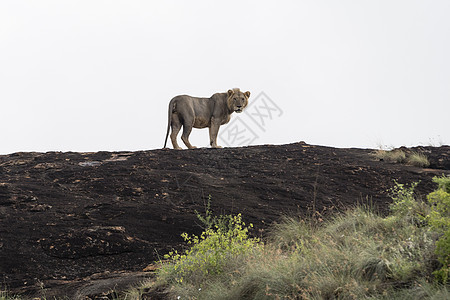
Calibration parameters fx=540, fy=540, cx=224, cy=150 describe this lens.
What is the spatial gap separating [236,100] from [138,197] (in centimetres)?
545

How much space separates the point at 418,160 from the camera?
13188 millimetres

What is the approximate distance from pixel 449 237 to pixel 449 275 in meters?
0.35

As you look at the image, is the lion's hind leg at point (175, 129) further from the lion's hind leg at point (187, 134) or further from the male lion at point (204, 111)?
the lion's hind leg at point (187, 134)

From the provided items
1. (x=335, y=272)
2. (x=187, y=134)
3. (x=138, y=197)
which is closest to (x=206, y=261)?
(x=335, y=272)

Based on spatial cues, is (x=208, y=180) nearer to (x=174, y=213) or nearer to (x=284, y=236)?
(x=174, y=213)

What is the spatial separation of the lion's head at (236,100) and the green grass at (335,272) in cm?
774

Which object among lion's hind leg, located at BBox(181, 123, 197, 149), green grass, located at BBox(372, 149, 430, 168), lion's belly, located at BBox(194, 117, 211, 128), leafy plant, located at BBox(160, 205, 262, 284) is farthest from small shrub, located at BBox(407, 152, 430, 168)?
leafy plant, located at BBox(160, 205, 262, 284)

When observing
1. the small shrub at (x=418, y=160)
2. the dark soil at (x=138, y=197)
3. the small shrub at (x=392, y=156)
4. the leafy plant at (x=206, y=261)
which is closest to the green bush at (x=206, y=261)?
the leafy plant at (x=206, y=261)

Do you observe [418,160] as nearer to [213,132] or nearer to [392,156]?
[392,156]

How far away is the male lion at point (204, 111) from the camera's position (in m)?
14.4

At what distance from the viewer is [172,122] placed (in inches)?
570

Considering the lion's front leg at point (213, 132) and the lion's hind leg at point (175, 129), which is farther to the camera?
the lion's front leg at point (213, 132)

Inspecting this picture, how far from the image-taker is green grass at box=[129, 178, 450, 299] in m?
5.12

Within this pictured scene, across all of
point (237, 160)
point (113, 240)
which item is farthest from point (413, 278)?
point (237, 160)
